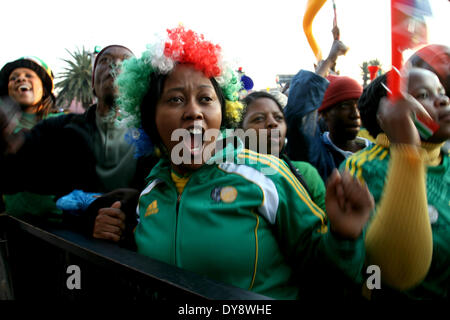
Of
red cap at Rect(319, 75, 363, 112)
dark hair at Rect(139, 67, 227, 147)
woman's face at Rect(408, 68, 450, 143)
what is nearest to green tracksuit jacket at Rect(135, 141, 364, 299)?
dark hair at Rect(139, 67, 227, 147)

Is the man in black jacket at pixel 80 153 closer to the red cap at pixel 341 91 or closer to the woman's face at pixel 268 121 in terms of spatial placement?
the woman's face at pixel 268 121

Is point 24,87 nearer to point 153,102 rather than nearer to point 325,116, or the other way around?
point 153,102

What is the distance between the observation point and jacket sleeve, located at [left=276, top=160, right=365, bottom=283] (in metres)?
1.07

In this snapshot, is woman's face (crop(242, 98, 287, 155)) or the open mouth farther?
the open mouth

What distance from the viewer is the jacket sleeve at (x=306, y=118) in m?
2.40

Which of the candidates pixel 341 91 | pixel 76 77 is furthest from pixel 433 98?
pixel 76 77

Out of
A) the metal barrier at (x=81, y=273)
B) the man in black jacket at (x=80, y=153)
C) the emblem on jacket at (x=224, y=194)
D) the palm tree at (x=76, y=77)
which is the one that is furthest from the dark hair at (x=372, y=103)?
Result: the palm tree at (x=76, y=77)

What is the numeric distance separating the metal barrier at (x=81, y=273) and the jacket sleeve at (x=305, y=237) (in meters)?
0.32

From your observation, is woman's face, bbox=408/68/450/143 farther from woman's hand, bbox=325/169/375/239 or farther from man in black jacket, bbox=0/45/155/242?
man in black jacket, bbox=0/45/155/242

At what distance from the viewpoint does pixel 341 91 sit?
8.68 ft

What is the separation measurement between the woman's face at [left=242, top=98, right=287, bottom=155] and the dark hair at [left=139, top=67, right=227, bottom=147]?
0.77 m

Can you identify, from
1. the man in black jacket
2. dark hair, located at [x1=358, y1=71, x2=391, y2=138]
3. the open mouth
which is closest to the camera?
dark hair, located at [x1=358, y1=71, x2=391, y2=138]
